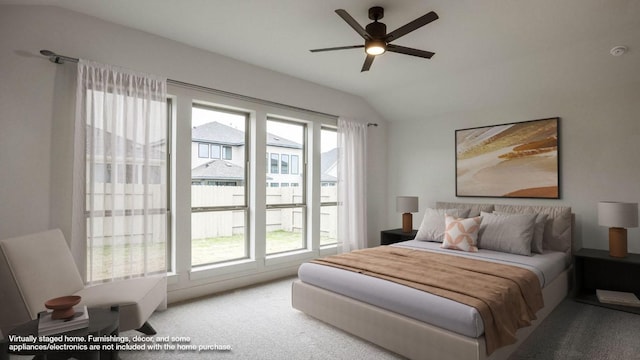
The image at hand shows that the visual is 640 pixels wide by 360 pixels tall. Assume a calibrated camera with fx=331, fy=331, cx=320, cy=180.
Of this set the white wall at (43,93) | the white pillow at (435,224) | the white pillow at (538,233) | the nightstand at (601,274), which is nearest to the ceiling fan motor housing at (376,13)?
the white wall at (43,93)

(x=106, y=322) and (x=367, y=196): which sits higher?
(x=367, y=196)

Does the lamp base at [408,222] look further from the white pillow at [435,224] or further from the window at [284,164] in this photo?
the window at [284,164]

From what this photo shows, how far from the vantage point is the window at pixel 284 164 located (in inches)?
180

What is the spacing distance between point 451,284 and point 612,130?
291cm

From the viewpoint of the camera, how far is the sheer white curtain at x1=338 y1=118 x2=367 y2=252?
195 inches

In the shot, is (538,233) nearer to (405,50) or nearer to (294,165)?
(405,50)

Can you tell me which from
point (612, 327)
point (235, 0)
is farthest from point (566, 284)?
point (235, 0)

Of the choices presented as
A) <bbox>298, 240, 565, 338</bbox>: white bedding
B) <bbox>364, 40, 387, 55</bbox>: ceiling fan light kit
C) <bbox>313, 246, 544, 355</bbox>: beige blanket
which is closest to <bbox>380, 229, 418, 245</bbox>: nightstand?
<bbox>298, 240, 565, 338</bbox>: white bedding

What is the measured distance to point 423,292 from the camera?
231 cm

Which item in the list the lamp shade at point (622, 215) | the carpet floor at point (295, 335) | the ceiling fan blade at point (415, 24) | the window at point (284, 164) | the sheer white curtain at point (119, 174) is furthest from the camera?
the window at point (284, 164)

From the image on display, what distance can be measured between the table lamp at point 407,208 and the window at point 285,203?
143cm

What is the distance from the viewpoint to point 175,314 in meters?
3.11

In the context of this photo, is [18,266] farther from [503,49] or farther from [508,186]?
[508,186]

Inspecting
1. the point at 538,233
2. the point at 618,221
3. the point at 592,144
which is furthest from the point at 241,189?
the point at 592,144
